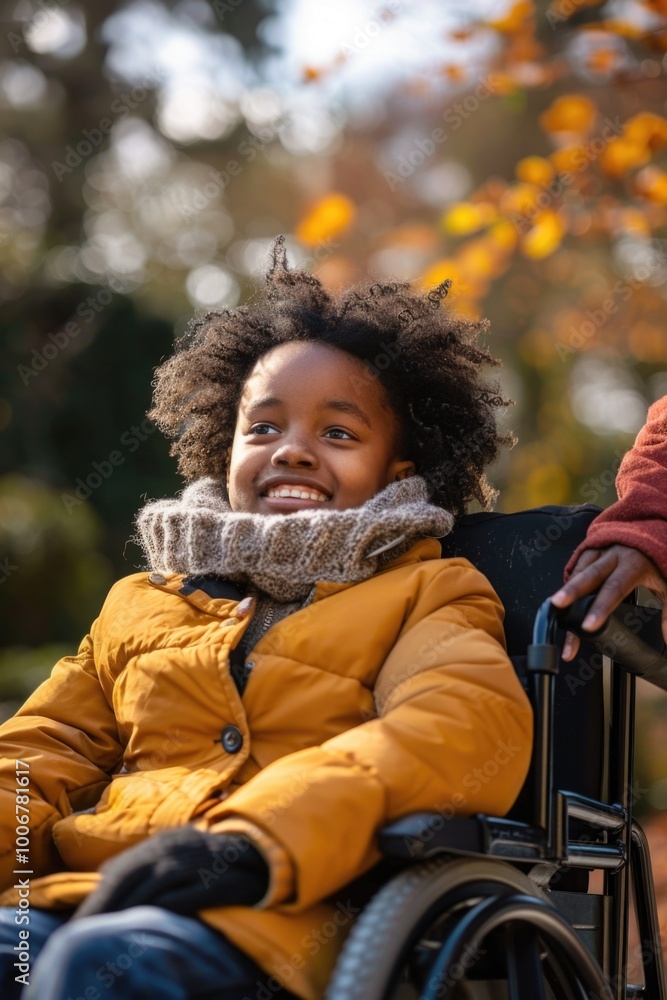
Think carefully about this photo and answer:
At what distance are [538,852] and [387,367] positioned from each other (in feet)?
3.72

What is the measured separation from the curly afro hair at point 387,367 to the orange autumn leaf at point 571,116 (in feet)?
11.5

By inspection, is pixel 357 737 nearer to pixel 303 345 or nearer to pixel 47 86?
pixel 303 345

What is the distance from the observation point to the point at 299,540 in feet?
6.94

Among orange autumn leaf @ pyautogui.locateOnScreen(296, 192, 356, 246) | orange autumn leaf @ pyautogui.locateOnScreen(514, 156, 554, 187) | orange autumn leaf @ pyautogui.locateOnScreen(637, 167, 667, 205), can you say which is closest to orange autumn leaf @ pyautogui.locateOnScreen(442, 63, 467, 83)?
orange autumn leaf @ pyautogui.locateOnScreen(514, 156, 554, 187)

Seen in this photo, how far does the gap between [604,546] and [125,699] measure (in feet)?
2.81

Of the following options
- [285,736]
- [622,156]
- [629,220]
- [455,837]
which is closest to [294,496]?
[285,736]

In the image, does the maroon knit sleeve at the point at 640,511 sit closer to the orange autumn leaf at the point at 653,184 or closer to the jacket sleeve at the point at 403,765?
the jacket sleeve at the point at 403,765

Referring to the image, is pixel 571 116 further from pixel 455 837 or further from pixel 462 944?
pixel 462 944

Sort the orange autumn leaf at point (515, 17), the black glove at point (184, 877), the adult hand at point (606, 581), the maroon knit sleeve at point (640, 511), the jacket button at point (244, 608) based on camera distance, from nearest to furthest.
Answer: the black glove at point (184, 877) → the adult hand at point (606, 581) → the maroon knit sleeve at point (640, 511) → the jacket button at point (244, 608) → the orange autumn leaf at point (515, 17)

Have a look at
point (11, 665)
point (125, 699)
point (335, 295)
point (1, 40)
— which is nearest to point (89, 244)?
point (1, 40)

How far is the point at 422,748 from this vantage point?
1620mm

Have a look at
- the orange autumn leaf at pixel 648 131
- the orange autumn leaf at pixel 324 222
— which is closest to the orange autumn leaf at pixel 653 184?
the orange autumn leaf at pixel 648 131

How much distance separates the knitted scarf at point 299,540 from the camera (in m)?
Answer: 2.10

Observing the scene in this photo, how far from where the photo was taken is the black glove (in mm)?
1462
